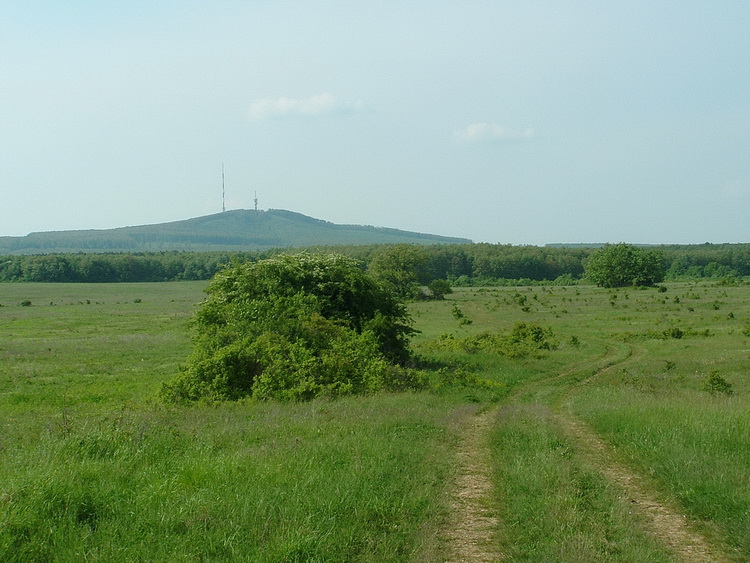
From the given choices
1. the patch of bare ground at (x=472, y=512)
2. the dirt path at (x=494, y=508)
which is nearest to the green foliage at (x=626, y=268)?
the dirt path at (x=494, y=508)

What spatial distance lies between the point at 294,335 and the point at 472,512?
14679 mm

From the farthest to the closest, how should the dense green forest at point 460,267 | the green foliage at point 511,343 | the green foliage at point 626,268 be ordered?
the dense green forest at point 460,267, the green foliage at point 626,268, the green foliage at point 511,343

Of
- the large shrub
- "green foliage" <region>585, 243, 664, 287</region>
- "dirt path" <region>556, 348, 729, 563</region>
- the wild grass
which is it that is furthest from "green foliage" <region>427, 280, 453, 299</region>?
the wild grass

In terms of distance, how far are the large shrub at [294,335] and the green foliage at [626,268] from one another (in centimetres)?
9211

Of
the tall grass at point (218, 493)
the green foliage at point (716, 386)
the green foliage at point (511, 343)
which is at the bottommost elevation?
the green foliage at point (511, 343)

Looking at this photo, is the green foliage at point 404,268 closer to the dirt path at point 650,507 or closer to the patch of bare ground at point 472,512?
the dirt path at point 650,507

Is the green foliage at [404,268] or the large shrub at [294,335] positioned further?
the green foliage at [404,268]

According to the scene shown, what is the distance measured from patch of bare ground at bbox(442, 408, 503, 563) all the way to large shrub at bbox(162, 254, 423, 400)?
8.37 m

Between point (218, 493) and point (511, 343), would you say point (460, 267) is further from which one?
point (218, 493)

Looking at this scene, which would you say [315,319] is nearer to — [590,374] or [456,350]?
[590,374]

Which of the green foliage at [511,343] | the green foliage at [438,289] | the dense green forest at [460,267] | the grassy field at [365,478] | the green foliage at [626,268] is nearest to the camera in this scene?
the grassy field at [365,478]

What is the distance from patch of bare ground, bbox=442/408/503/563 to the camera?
23.7ft

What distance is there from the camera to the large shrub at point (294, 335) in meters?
20.7

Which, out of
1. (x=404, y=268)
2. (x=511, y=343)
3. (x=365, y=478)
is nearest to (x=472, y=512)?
(x=365, y=478)
